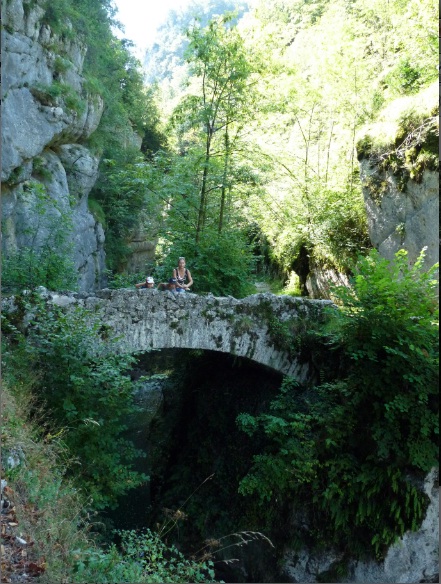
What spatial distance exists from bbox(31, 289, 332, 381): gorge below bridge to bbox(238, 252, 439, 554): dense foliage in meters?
0.84

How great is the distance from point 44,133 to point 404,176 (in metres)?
8.08

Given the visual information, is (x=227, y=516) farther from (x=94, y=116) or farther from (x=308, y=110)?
(x=308, y=110)

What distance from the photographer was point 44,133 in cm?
1148

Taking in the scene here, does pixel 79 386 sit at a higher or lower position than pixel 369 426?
higher

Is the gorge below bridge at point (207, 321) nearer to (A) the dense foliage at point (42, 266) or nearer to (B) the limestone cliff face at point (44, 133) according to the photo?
(A) the dense foliage at point (42, 266)

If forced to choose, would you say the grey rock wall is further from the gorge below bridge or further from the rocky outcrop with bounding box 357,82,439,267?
the gorge below bridge

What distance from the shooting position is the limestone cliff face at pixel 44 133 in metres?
9.99

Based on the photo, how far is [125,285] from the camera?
35.6 ft

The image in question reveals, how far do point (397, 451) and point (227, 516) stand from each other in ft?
10.3

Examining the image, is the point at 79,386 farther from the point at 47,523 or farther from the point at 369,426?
the point at 369,426

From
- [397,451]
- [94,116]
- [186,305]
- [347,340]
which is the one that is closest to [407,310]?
[347,340]

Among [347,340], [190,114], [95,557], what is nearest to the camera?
[95,557]

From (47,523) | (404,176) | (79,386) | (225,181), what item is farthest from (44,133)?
(47,523)

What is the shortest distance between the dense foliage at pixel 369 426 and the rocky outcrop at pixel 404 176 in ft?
11.3
